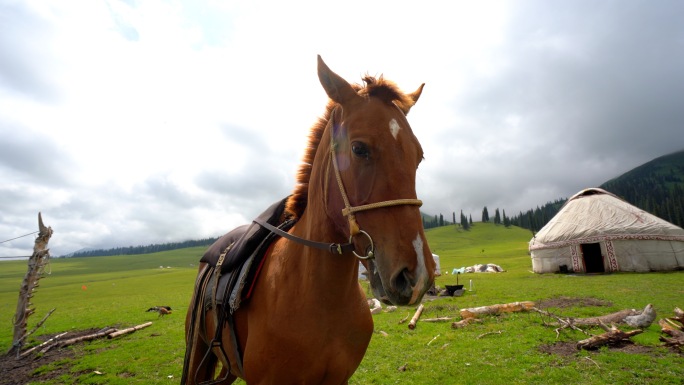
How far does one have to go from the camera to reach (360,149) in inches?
81.6

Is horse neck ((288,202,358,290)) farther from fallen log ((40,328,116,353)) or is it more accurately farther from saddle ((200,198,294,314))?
fallen log ((40,328,116,353))

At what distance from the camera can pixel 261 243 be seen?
313 centimetres

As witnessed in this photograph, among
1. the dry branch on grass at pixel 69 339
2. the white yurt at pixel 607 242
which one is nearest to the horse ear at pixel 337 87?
the dry branch on grass at pixel 69 339

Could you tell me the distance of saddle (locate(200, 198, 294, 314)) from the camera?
2812mm

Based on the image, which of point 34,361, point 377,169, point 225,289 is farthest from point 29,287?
point 377,169

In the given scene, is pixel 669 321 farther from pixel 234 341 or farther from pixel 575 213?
pixel 575 213

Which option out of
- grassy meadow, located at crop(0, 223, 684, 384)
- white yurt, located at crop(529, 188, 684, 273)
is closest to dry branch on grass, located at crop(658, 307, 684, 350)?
A: grassy meadow, located at crop(0, 223, 684, 384)

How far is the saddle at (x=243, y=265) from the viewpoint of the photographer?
9.23 ft

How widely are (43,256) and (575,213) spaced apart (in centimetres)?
3773

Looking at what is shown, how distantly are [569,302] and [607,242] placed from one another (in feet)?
53.8

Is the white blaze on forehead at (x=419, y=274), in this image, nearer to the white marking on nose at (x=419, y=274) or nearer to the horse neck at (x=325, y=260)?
the white marking on nose at (x=419, y=274)

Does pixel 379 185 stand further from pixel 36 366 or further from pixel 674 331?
pixel 36 366

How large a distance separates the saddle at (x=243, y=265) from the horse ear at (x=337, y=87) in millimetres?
1407

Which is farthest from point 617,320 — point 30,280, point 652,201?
point 652,201
